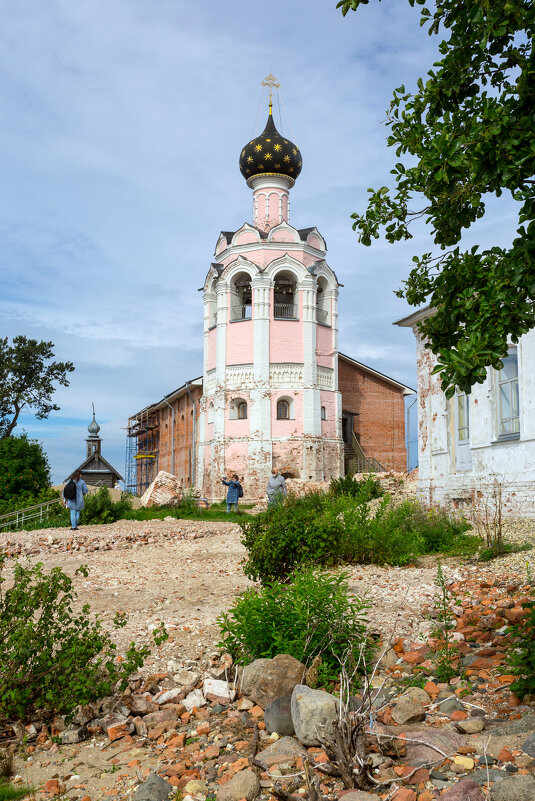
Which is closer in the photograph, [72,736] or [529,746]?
[529,746]

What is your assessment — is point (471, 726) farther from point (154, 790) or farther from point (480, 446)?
point (480, 446)

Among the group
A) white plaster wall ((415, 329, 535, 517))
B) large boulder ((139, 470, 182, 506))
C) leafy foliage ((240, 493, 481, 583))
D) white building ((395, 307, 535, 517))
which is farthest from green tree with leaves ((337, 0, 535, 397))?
large boulder ((139, 470, 182, 506))

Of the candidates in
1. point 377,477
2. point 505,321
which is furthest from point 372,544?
point 377,477

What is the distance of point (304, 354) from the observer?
3009cm

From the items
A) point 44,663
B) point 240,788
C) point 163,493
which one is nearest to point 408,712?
point 240,788

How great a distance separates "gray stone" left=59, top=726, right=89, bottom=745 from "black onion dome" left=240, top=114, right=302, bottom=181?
97.0ft

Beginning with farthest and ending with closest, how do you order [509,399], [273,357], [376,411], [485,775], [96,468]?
1. [96,468]
2. [376,411]
3. [273,357]
4. [509,399]
5. [485,775]

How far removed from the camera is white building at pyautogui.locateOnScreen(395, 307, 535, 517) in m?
13.0

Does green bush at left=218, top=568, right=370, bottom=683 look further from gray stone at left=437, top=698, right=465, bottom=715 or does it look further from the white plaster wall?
the white plaster wall

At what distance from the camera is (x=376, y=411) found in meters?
34.8

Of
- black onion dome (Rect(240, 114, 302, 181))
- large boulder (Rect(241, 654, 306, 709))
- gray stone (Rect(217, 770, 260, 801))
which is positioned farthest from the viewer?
black onion dome (Rect(240, 114, 302, 181))

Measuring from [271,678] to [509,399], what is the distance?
10335mm

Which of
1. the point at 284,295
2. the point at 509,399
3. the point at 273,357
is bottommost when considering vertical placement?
the point at 509,399

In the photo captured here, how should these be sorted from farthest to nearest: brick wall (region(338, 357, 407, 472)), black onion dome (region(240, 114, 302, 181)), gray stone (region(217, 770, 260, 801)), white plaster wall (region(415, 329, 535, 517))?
brick wall (region(338, 357, 407, 472)), black onion dome (region(240, 114, 302, 181)), white plaster wall (region(415, 329, 535, 517)), gray stone (region(217, 770, 260, 801))
